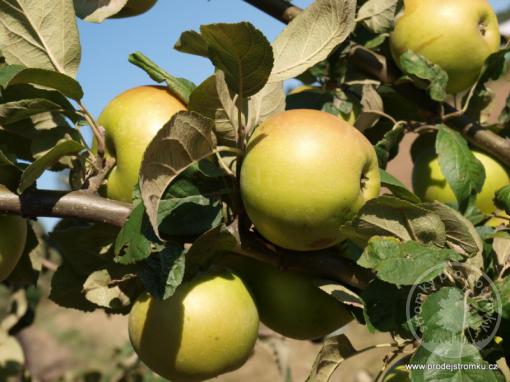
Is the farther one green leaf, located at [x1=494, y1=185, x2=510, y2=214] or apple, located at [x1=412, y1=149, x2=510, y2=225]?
apple, located at [x1=412, y1=149, x2=510, y2=225]

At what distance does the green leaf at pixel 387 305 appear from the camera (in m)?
0.81

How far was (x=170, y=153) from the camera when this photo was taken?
2.50ft

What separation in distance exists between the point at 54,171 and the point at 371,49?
66 centimetres

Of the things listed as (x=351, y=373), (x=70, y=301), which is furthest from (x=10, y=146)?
(x=351, y=373)

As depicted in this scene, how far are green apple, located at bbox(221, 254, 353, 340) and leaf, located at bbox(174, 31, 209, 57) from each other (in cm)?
31

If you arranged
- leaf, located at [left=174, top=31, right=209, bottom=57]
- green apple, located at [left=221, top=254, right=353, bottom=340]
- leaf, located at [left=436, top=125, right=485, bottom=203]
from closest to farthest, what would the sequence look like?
1. leaf, located at [left=174, top=31, right=209, bottom=57]
2. green apple, located at [left=221, top=254, right=353, bottom=340]
3. leaf, located at [left=436, top=125, right=485, bottom=203]

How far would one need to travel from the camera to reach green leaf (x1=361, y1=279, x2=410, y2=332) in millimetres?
812

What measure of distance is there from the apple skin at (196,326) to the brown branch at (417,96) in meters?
0.56

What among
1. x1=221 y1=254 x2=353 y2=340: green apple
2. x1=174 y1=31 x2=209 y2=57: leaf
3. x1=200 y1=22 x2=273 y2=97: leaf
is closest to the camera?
x1=200 y1=22 x2=273 y2=97: leaf

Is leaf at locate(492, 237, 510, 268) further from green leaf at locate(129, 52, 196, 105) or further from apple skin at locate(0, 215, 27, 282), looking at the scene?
apple skin at locate(0, 215, 27, 282)

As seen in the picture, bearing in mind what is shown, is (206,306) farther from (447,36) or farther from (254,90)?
(447,36)

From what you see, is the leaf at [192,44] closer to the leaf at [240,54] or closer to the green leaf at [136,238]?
the leaf at [240,54]

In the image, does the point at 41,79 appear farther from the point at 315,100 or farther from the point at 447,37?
the point at 447,37

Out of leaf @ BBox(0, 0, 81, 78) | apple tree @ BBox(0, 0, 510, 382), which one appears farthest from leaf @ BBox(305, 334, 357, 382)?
leaf @ BBox(0, 0, 81, 78)
